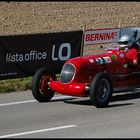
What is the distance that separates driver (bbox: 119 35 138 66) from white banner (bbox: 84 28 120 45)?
205 inches

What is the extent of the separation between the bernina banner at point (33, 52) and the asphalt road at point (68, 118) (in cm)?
205

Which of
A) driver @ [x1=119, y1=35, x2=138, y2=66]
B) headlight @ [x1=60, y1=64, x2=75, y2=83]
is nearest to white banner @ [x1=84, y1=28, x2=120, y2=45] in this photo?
driver @ [x1=119, y1=35, x2=138, y2=66]

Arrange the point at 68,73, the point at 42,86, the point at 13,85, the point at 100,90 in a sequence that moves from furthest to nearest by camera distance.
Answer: the point at 13,85, the point at 42,86, the point at 68,73, the point at 100,90

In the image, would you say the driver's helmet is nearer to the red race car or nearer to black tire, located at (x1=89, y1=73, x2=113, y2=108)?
the red race car

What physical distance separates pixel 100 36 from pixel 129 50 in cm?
603

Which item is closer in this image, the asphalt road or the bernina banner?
the asphalt road

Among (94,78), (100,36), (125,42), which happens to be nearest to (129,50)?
(125,42)

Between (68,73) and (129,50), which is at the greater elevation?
(129,50)

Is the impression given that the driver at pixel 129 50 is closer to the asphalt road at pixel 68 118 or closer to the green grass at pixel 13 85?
the asphalt road at pixel 68 118

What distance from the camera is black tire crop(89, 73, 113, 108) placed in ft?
46.8

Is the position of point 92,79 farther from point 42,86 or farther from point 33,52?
point 33,52

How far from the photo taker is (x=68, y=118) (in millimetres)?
13328

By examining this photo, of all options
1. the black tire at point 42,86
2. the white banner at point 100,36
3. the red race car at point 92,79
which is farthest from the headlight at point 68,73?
the white banner at point 100,36

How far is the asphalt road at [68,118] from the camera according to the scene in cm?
1174
